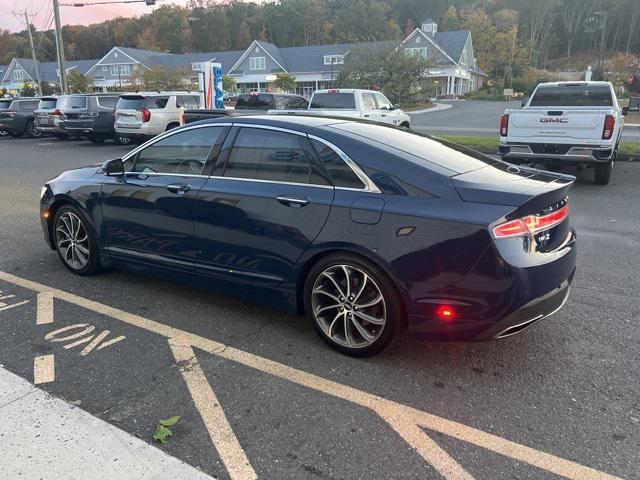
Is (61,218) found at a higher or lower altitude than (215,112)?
lower

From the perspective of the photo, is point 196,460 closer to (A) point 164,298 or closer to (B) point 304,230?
(B) point 304,230

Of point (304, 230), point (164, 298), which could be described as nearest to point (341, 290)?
point (304, 230)

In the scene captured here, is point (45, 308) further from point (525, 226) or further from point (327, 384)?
point (525, 226)

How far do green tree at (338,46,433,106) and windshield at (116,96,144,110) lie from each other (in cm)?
2302

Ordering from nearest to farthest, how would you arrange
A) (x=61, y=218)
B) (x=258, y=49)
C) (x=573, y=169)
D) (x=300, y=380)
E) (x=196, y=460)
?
(x=196, y=460) → (x=300, y=380) → (x=61, y=218) → (x=573, y=169) → (x=258, y=49)

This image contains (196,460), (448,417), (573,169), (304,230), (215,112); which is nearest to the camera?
(196,460)

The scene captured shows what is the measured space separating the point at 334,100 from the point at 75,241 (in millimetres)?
11648

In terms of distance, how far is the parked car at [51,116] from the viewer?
775 inches

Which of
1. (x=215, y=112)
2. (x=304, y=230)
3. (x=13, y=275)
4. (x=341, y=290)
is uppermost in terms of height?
(x=215, y=112)

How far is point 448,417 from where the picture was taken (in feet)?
9.32

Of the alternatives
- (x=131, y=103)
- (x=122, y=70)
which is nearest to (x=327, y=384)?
(x=131, y=103)

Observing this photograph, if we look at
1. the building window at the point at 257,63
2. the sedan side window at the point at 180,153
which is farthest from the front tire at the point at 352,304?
the building window at the point at 257,63

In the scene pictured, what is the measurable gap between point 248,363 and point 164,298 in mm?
1434

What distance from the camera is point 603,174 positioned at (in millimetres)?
9469
